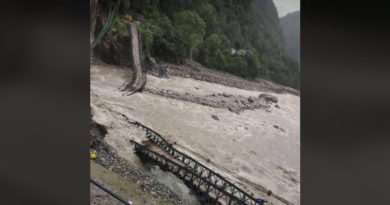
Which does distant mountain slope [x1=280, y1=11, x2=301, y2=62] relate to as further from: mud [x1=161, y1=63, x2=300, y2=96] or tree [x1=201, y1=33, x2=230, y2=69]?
tree [x1=201, y1=33, x2=230, y2=69]

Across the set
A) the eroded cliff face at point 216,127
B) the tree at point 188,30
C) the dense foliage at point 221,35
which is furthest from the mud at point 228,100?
the tree at point 188,30

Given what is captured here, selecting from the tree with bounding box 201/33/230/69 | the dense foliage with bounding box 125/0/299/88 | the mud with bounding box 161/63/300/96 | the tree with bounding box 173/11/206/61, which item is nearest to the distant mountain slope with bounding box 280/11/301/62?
the dense foliage with bounding box 125/0/299/88

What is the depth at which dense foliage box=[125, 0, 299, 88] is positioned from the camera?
2512mm

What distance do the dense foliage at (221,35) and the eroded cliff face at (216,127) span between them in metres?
0.14

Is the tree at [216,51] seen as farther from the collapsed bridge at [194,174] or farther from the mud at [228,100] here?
the collapsed bridge at [194,174]

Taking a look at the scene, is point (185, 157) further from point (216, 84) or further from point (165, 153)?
point (216, 84)

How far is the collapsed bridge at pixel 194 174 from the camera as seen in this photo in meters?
2.54

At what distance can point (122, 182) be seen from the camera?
9.10 ft

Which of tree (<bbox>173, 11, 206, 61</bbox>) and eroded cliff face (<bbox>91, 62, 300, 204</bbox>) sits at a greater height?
tree (<bbox>173, 11, 206, 61</bbox>)

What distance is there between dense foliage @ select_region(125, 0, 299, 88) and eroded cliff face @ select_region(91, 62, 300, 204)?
139 millimetres
